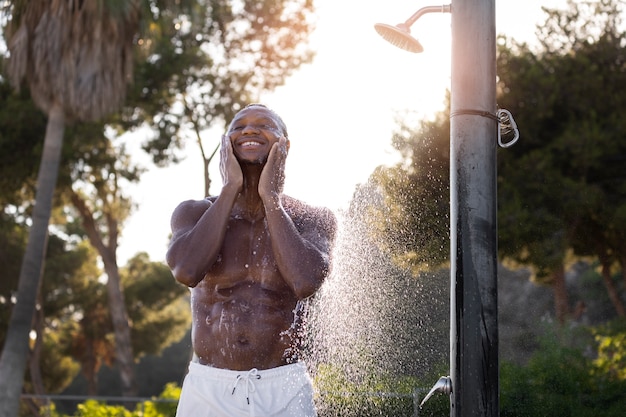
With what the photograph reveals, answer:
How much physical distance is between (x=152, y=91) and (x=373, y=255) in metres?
14.9

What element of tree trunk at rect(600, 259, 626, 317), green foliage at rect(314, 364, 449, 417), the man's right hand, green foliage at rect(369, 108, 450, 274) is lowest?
green foliage at rect(314, 364, 449, 417)

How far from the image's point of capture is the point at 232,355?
274 centimetres

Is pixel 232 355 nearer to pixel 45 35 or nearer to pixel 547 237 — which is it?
pixel 547 237

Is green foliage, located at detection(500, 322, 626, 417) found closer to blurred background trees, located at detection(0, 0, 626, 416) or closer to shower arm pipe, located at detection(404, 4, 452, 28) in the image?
blurred background trees, located at detection(0, 0, 626, 416)

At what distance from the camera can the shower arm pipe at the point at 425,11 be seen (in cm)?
323

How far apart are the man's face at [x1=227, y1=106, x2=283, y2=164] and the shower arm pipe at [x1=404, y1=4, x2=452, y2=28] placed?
2.65ft

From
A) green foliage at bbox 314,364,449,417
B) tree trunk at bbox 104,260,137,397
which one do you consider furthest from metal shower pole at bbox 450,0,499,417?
tree trunk at bbox 104,260,137,397

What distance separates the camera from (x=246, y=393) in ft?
8.66

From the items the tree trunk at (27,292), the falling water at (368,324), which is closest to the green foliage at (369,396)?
the falling water at (368,324)

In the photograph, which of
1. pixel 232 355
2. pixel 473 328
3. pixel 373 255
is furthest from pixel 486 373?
pixel 373 255

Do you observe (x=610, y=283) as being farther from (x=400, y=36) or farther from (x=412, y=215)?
(x=400, y=36)

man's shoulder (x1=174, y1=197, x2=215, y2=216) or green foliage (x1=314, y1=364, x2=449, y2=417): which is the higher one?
man's shoulder (x1=174, y1=197, x2=215, y2=216)

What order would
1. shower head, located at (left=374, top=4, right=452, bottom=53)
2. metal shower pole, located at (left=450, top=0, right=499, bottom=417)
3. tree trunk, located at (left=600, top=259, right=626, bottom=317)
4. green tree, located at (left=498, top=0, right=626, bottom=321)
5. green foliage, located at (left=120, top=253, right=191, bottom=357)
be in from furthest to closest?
green foliage, located at (left=120, top=253, right=191, bottom=357), tree trunk, located at (left=600, top=259, right=626, bottom=317), green tree, located at (left=498, top=0, right=626, bottom=321), shower head, located at (left=374, top=4, right=452, bottom=53), metal shower pole, located at (left=450, top=0, right=499, bottom=417)

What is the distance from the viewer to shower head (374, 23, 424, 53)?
3723 mm
